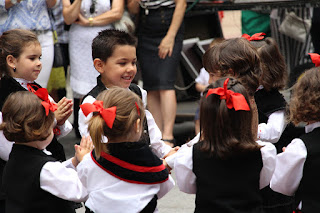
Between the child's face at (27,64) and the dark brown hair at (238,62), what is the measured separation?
109 cm

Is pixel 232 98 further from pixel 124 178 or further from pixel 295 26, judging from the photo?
pixel 295 26

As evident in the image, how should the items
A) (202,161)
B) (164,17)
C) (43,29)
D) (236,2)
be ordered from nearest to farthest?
(202,161) < (43,29) < (164,17) < (236,2)

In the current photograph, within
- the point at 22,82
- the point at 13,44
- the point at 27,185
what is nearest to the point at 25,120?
the point at 27,185

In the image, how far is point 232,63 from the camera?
10.7 feet

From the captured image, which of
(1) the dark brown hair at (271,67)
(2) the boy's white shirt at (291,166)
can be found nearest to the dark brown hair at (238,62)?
(1) the dark brown hair at (271,67)

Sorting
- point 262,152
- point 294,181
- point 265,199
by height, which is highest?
point 262,152

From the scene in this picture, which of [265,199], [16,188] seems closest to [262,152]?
[265,199]

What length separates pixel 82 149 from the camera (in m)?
2.94

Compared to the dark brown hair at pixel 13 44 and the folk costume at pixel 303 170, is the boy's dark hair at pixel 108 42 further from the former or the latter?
the folk costume at pixel 303 170

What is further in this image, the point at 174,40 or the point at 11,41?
the point at 174,40

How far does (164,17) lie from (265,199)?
2.40 meters

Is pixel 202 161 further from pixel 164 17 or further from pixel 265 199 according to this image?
pixel 164 17

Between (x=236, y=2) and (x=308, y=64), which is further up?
(x=236, y=2)

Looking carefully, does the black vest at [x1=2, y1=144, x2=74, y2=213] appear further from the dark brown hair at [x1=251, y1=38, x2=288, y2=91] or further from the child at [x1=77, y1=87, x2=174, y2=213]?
the dark brown hair at [x1=251, y1=38, x2=288, y2=91]
